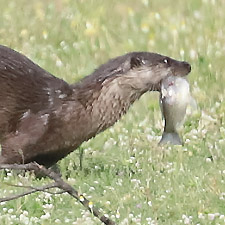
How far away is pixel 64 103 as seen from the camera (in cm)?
Answer: 643

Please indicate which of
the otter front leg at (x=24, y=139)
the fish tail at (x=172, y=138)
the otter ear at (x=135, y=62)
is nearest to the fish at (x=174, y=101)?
the fish tail at (x=172, y=138)

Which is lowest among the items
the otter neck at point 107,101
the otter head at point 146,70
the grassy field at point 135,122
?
the grassy field at point 135,122

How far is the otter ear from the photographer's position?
638 centimetres

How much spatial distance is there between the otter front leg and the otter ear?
24.3 inches

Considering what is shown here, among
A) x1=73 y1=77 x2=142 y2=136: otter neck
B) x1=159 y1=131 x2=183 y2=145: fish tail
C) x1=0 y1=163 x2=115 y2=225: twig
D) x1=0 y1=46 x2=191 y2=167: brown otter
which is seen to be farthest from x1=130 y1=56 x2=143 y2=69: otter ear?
x1=0 y1=163 x2=115 y2=225: twig

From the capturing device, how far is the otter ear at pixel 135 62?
6375 mm

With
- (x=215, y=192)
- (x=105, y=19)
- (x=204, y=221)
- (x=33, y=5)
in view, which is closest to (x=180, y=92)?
(x=215, y=192)

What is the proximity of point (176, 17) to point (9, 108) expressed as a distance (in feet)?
13.4

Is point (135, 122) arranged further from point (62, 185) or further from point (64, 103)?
point (62, 185)

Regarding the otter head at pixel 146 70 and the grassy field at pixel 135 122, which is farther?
the otter head at pixel 146 70

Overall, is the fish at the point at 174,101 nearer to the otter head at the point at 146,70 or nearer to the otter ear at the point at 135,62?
the otter head at the point at 146,70

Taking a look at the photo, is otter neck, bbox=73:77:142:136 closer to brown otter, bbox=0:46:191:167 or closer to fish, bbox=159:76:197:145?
brown otter, bbox=0:46:191:167

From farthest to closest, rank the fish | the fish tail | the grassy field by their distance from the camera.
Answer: the fish tail, the fish, the grassy field

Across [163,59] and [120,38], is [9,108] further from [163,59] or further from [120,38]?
[120,38]
